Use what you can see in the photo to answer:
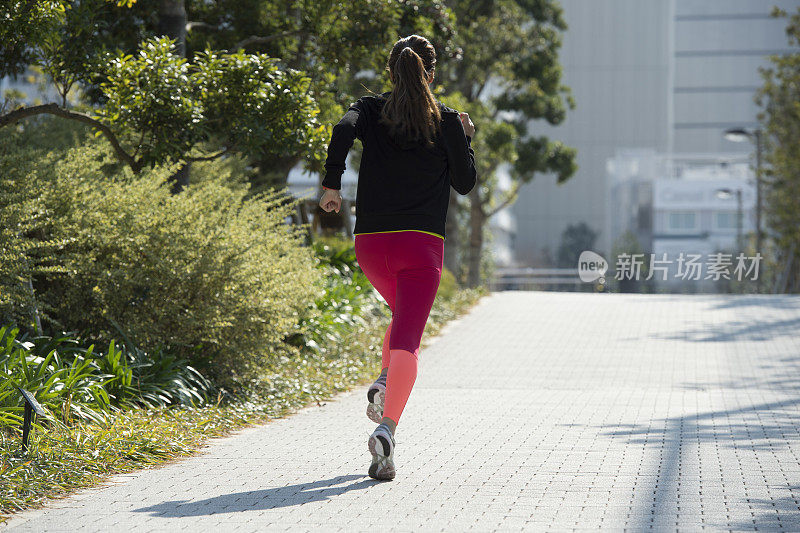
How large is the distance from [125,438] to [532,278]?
98.2 ft

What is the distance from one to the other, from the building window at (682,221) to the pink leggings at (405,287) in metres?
44.5

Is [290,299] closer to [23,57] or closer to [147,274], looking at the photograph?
[147,274]

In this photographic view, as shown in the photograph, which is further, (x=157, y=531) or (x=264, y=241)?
(x=264, y=241)

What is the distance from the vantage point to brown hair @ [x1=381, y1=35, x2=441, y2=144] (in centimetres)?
447

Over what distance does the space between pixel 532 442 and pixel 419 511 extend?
1709mm

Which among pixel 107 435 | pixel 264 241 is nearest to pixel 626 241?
pixel 264 241

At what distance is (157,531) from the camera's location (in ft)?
11.5

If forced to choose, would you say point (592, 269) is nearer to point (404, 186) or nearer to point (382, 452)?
point (404, 186)

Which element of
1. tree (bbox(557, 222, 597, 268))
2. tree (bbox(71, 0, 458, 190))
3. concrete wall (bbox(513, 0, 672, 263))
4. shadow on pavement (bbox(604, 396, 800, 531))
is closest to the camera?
shadow on pavement (bbox(604, 396, 800, 531))

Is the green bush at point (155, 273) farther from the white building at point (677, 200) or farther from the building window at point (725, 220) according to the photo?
the building window at point (725, 220)

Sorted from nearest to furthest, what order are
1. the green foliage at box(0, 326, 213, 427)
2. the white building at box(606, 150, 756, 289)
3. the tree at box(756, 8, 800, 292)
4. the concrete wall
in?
the green foliage at box(0, 326, 213, 427)
the tree at box(756, 8, 800, 292)
the white building at box(606, 150, 756, 289)
the concrete wall

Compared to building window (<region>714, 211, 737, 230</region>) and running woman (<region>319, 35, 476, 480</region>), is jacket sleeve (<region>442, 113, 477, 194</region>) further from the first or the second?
building window (<region>714, 211, 737, 230</region>)

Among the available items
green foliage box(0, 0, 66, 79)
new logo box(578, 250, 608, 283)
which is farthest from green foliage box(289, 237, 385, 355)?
new logo box(578, 250, 608, 283)

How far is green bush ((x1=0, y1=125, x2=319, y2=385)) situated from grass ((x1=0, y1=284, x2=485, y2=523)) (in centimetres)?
53
